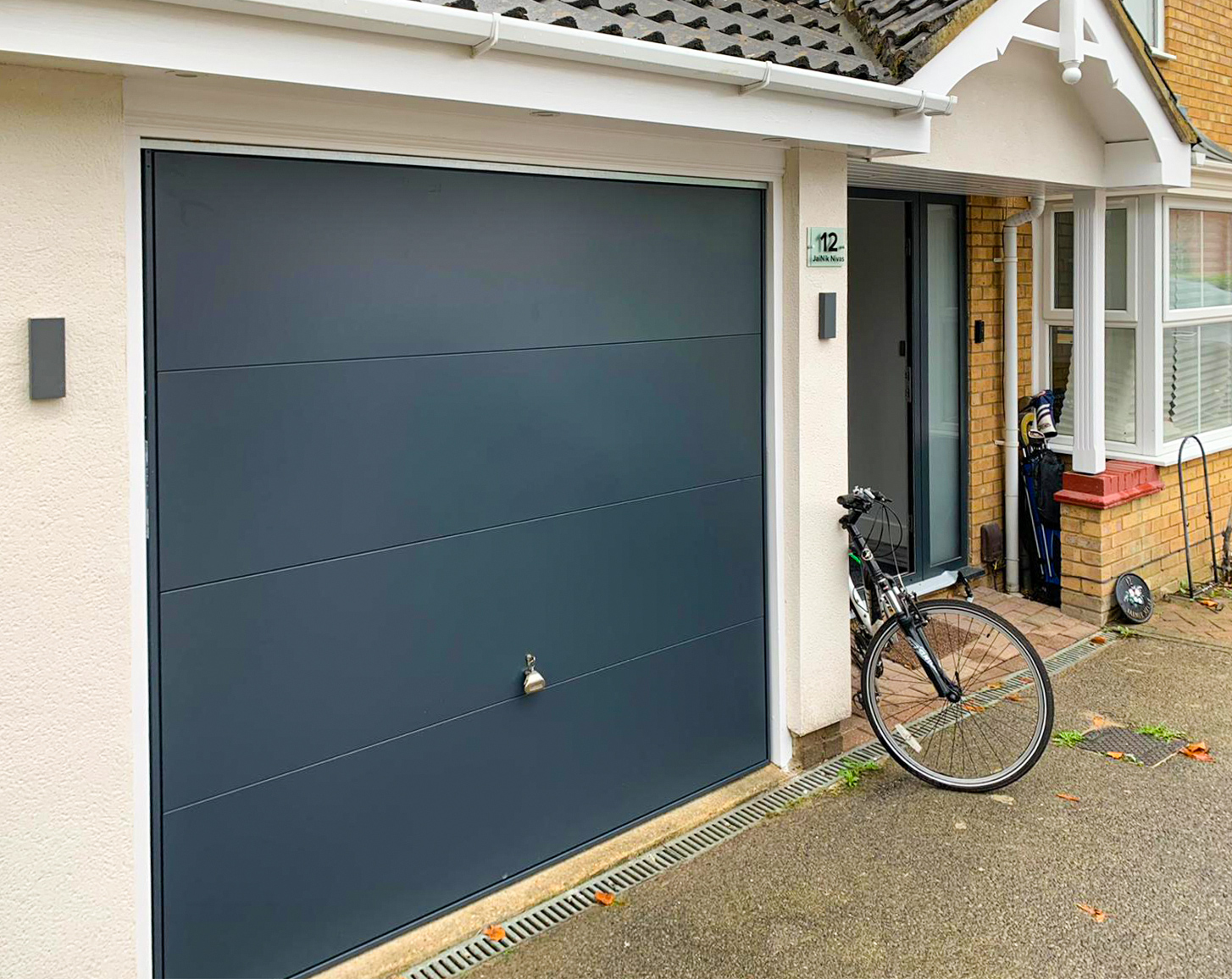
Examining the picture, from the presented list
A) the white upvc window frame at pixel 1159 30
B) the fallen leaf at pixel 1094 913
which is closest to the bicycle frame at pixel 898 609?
the fallen leaf at pixel 1094 913

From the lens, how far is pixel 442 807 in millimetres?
3836

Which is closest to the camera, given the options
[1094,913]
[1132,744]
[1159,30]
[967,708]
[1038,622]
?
[1094,913]

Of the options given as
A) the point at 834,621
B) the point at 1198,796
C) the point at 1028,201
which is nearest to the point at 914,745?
the point at 834,621

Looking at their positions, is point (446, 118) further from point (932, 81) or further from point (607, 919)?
point (607, 919)

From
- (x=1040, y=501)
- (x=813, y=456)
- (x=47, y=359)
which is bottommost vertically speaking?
(x=1040, y=501)

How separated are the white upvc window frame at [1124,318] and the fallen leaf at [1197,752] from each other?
9.22 ft

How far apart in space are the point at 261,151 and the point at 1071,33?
4436 millimetres

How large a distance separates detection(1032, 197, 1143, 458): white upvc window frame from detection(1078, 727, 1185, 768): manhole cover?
8.91 feet

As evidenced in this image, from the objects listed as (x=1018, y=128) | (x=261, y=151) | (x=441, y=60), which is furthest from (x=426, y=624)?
(x=1018, y=128)

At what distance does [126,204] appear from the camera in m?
2.95

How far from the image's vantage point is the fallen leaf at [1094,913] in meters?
3.84

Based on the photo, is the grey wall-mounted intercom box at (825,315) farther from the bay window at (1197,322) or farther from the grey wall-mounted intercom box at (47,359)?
the bay window at (1197,322)

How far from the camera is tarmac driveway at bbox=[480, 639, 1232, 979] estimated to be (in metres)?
3.63

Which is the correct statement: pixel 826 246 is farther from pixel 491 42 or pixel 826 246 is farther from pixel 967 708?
pixel 967 708
